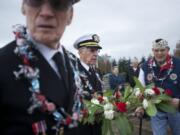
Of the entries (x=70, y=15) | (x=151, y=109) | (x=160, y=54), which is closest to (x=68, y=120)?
(x=70, y=15)

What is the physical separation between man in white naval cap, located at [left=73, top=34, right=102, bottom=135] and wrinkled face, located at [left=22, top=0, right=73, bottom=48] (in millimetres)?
1379

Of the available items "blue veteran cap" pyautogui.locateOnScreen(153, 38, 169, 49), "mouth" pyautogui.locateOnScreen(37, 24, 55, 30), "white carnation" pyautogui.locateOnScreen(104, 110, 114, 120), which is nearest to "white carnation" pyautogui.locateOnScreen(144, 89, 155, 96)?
"white carnation" pyautogui.locateOnScreen(104, 110, 114, 120)

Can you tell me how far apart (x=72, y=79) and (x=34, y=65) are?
338mm

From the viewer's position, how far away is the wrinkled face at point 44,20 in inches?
Answer: 80.0

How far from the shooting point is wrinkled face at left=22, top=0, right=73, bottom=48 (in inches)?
80.0

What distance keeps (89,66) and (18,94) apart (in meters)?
2.91

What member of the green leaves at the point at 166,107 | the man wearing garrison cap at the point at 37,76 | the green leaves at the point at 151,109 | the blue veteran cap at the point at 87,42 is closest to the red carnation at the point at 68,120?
the man wearing garrison cap at the point at 37,76

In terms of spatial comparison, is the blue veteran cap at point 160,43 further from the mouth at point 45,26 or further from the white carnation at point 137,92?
the mouth at point 45,26

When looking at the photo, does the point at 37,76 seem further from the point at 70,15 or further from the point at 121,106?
the point at 121,106

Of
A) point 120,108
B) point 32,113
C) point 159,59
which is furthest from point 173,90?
point 32,113

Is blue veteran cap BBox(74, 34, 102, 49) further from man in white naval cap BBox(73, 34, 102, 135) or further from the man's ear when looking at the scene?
the man's ear

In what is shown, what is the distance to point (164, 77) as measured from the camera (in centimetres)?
632

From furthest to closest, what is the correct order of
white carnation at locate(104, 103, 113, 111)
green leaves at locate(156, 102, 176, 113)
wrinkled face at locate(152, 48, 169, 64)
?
wrinkled face at locate(152, 48, 169, 64), green leaves at locate(156, 102, 176, 113), white carnation at locate(104, 103, 113, 111)

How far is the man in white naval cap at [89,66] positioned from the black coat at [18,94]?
1.43 metres
